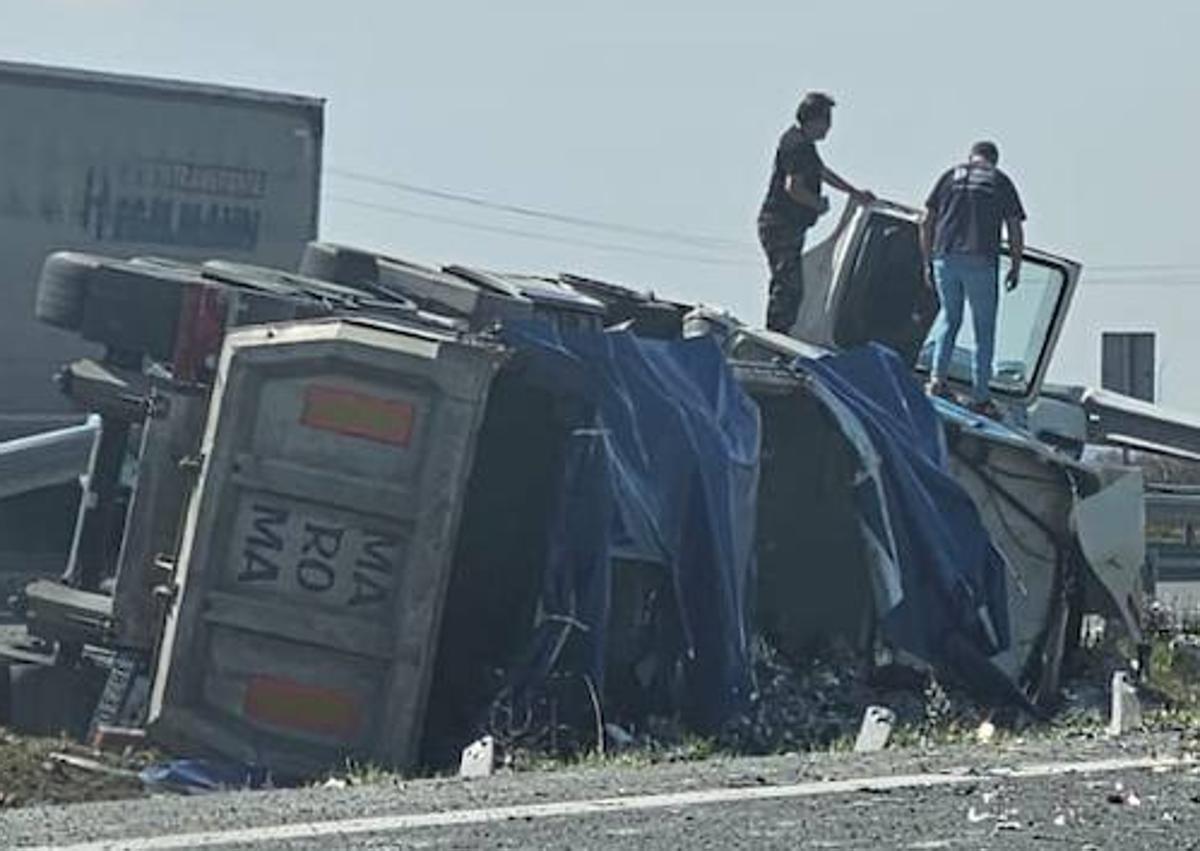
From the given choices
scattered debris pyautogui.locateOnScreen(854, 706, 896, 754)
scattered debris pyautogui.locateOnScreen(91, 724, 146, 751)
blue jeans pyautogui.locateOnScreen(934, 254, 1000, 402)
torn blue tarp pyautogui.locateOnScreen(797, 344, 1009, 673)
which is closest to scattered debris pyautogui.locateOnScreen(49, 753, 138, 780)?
scattered debris pyautogui.locateOnScreen(91, 724, 146, 751)

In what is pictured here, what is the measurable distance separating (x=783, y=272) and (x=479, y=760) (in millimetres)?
5726

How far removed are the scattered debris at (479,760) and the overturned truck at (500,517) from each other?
52 centimetres

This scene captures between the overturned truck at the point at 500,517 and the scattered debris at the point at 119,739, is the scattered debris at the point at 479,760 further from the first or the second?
the scattered debris at the point at 119,739

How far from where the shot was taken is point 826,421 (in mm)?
13422

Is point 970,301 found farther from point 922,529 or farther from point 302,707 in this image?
point 302,707

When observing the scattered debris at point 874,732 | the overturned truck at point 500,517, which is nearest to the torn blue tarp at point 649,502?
the overturned truck at point 500,517

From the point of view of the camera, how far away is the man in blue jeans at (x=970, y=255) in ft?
49.4

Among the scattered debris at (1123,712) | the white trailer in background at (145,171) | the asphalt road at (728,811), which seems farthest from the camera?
the white trailer in background at (145,171)

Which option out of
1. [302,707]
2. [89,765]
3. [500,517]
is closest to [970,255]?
[500,517]

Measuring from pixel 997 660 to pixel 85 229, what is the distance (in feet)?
42.3

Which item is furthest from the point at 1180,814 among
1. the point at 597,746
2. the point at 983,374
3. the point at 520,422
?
the point at 983,374

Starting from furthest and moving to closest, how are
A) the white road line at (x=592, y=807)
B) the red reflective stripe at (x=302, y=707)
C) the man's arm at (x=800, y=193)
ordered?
the man's arm at (x=800, y=193), the red reflective stripe at (x=302, y=707), the white road line at (x=592, y=807)

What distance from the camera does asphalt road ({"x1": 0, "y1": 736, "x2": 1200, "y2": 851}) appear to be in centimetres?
754

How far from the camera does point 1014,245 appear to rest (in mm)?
15391
